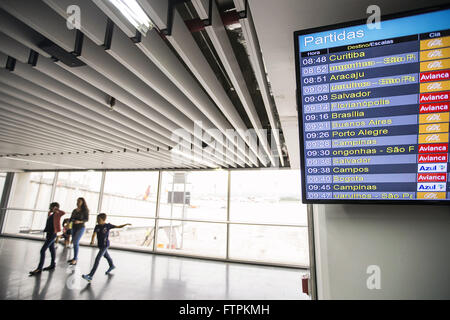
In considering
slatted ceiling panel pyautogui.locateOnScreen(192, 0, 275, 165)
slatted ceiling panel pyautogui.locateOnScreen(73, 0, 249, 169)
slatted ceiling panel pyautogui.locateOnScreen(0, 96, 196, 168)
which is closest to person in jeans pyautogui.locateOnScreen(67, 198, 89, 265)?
slatted ceiling panel pyautogui.locateOnScreen(0, 96, 196, 168)

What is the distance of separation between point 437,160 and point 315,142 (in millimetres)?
543

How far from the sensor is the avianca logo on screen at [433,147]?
3.24ft

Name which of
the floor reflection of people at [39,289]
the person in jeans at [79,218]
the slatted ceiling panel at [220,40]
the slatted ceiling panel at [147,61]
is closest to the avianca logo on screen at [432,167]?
the slatted ceiling panel at [220,40]

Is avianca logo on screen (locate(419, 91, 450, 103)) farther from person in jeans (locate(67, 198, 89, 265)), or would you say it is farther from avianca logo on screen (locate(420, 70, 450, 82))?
person in jeans (locate(67, 198, 89, 265))

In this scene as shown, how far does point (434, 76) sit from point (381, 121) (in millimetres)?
312

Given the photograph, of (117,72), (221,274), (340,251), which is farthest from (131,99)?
(221,274)

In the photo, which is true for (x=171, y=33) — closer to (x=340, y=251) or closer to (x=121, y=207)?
(x=340, y=251)

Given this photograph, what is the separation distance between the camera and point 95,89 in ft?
9.23

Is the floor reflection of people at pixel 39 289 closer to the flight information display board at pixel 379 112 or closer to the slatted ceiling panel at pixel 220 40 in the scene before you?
the slatted ceiling panel at pixel 220 40

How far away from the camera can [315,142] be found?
3.95 feet

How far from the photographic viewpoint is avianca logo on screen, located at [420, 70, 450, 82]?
1002mm

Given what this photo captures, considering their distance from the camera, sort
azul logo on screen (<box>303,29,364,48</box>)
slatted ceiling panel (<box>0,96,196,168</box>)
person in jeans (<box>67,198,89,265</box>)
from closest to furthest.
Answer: azul logo on screen (<box>303,29,364,48</box>) < slatted ceiling panel (<box>0,96,196,168</box>) < person in jeans (<box>67,198,89,265</box>)

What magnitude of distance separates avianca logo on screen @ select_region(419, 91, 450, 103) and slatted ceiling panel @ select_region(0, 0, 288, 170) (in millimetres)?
1706

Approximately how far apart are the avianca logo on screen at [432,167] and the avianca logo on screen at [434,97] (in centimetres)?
31
